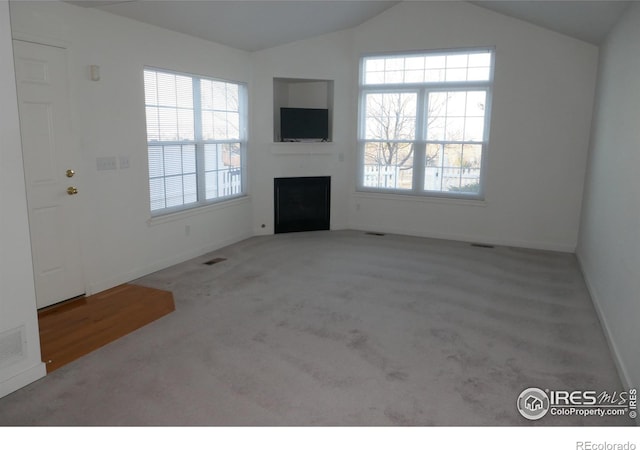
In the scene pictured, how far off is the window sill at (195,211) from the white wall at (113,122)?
22 mm

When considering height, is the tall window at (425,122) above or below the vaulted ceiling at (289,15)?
below

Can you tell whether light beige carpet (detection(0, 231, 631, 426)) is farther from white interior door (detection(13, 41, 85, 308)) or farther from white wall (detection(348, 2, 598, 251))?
white wall (detection(348, 2, 598, 251))

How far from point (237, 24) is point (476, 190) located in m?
3.71

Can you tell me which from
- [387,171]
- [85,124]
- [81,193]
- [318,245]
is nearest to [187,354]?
[81,193]

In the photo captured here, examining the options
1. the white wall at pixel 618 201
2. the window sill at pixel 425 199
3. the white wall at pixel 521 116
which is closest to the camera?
the white wall at pixel 618 201

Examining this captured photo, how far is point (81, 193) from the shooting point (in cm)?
407

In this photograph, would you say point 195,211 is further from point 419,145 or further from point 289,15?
point 419,145

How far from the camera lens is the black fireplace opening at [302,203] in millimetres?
6707

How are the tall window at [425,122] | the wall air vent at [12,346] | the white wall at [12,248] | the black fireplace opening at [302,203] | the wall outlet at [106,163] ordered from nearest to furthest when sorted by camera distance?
the white wall at [12,248] < the wall air vent at [12,346] < the wall outlet at [106,163] < the tall window at [425,122] < the black fireplace opening at [302,203]

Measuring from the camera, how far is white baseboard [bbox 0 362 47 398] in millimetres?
2635

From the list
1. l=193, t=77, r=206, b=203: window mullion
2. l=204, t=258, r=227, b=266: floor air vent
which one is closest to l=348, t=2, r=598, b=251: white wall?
l=193, t=77, r=206, b=203: window mullion

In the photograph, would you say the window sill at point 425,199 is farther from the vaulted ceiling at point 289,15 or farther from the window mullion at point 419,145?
the vaulted ceiling at point 289,15

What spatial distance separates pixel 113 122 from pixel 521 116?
4.75 m

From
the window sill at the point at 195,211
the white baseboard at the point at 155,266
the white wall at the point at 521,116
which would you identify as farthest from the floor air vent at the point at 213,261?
the white wall at the point at 521,116
